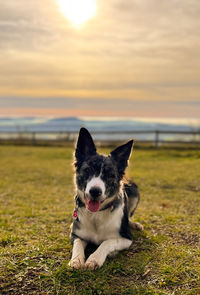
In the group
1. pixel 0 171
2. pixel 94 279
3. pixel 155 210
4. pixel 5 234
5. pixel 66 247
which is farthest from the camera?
pixel 0 171

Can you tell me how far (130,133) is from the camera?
91.9 ft

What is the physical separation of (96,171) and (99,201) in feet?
1.48

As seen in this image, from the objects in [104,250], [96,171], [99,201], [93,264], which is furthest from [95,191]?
[93,264]

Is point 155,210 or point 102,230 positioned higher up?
point 102,230

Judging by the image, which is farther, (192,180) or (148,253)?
(192,180)

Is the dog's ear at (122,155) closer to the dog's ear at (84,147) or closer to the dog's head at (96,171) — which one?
the dog's head at (96,171)

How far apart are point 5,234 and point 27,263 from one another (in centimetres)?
159

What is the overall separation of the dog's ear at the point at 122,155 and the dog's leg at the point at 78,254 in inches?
49.3

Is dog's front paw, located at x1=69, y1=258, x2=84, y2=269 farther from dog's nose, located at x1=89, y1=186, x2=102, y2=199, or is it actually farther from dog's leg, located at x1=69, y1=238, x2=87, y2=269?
dog's nose, located at x1=89, y1=186, x2=102, y2=199

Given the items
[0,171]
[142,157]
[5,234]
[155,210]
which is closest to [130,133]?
[142,157]

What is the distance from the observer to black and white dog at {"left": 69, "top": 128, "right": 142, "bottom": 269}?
4562mm

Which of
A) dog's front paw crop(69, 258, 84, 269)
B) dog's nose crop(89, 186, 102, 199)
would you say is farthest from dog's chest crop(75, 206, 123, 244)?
dog's front paw crop(69, 258, 84, 269)

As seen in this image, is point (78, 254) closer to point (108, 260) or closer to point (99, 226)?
point (108, 260)

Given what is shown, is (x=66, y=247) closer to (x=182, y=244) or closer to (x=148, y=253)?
(x=148, y=253)
